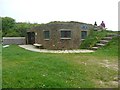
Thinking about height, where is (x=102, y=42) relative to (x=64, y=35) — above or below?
below

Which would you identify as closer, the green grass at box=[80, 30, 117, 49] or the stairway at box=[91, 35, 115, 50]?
the stairway at box=[91, 35, 115, 50]

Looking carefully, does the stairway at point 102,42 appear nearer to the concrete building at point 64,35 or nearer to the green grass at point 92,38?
the green grass at point 92,38

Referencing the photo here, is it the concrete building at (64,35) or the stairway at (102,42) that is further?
the concrete building at (64,35)

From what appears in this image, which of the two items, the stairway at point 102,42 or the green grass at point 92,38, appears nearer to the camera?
the stairway at point 102,42

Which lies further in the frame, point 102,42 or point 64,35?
point 64,35

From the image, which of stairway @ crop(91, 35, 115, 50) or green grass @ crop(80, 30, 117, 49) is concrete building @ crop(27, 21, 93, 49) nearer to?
green grass @ crop(80, 30, 117, 49)

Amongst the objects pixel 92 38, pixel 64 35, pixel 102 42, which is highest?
pixel 64 35

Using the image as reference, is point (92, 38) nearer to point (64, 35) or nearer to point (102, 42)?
point (102, 42)

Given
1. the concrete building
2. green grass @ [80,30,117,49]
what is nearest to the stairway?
green grass @ [80,30,117,49]

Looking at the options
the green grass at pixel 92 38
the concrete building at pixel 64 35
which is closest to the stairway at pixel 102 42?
the green grass at pixel 92 38

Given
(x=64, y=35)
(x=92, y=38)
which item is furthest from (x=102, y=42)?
(x=64, y=35)

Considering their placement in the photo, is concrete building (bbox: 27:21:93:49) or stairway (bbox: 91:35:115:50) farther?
concrete building (bbox: 27:21:93:49)

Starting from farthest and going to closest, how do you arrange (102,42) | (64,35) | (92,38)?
(92,38) → (64,35) → (102,42)

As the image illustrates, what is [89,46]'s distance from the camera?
25.1m
